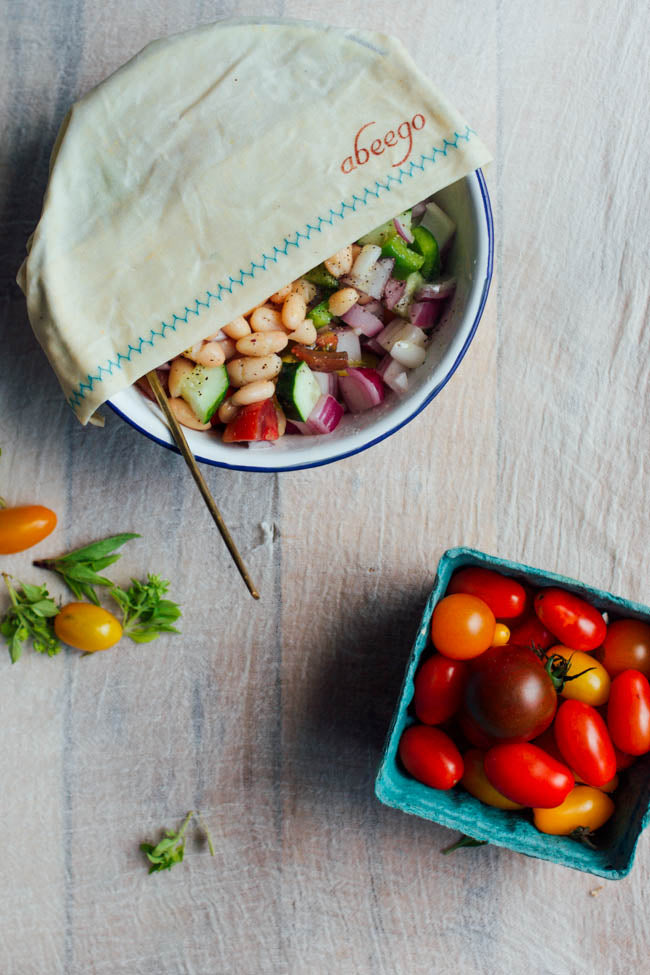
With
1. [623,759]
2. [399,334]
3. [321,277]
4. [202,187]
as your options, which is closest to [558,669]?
[623,759]

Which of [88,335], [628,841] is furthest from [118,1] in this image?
[628,841]

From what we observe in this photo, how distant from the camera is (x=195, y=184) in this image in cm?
97

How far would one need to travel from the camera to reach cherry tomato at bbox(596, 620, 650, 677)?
110 cm

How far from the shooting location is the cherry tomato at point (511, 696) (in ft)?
3.33

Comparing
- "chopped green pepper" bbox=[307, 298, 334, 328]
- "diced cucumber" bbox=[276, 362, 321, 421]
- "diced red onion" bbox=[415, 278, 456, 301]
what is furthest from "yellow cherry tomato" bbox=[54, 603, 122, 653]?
"diced red onion" bbox=[415, 278, 456, 301]

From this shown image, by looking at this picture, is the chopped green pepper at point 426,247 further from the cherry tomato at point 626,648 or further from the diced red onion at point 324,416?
the cherry tomato at point 626,648

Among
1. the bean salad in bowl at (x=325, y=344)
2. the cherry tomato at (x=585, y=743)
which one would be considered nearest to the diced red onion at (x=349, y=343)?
the bean salad in bowl at (x=325, y=344)

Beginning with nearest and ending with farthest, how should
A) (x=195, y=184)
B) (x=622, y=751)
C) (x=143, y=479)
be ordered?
(x=195, y=184)
(x=622, y=751)
(x=143, y=479)

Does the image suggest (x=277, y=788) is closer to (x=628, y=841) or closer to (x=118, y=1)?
(x=628, y=841)

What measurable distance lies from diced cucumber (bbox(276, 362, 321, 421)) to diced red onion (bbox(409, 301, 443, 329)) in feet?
0.48

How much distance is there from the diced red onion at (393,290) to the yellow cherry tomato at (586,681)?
48 centimetres

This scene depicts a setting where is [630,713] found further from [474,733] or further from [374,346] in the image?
[374,346]

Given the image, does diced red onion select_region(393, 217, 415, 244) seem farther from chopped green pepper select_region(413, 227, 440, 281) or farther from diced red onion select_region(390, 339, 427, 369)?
diced red onion select_region(390, 339, 427, 369)

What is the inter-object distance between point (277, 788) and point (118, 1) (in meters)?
1.10
